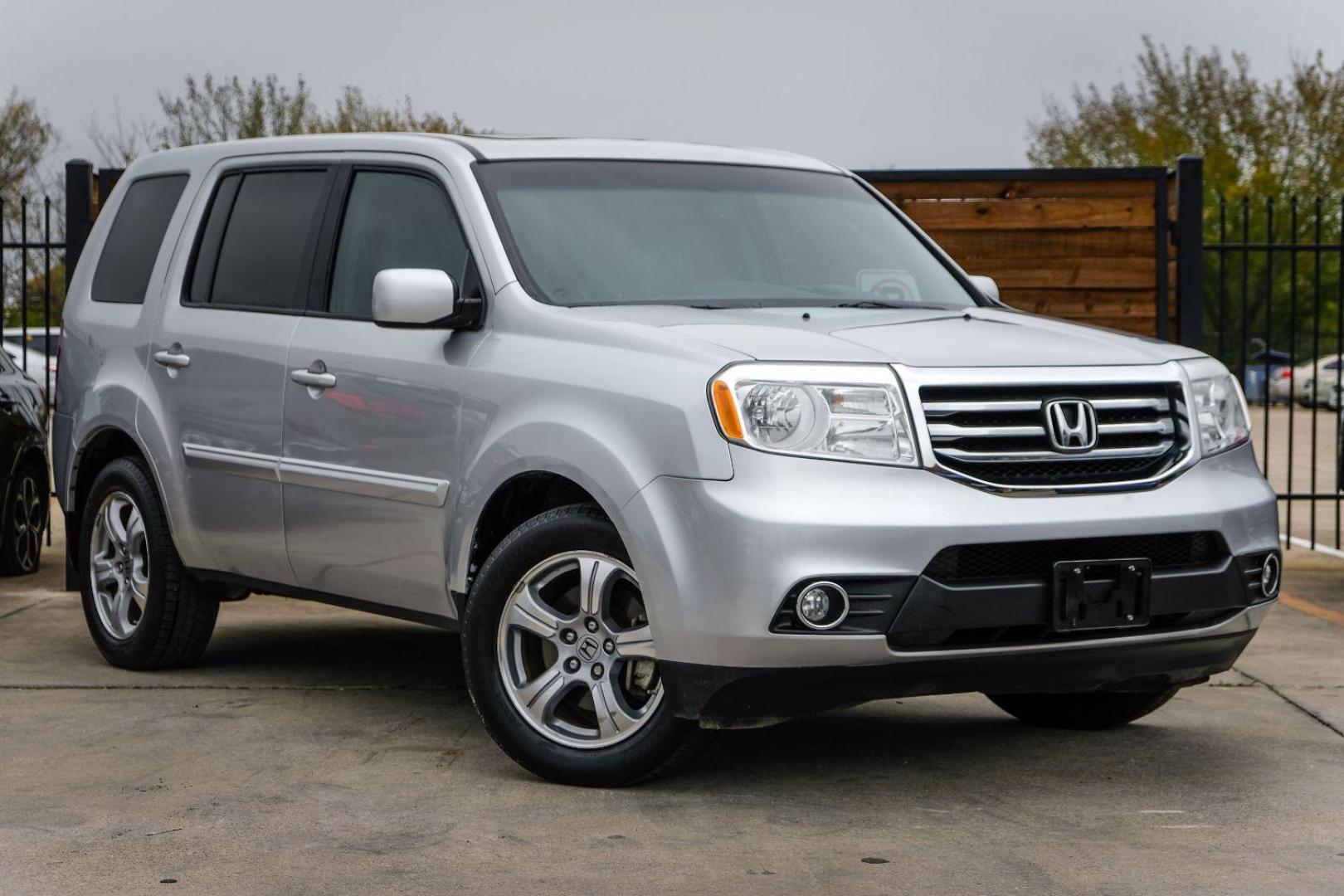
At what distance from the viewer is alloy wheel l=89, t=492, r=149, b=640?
7.02m

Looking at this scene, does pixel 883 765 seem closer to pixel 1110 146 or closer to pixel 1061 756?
pixel 1061 756

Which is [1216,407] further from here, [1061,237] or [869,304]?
[1061,237]

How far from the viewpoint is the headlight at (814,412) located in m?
4.68

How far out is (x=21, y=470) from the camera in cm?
998

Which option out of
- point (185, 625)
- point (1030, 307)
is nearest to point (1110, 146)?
point (1030, 307)

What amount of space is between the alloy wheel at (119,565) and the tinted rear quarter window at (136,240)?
780 mm

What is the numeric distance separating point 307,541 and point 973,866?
2606mm

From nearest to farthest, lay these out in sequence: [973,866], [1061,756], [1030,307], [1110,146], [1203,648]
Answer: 1. [973,866]
2. [1203,648]
3. [1061,756]
4. [1030,307]
5. [1110,146]

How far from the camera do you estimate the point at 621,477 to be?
4848mm

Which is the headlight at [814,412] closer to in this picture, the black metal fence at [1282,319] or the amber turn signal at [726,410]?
the amber turn signal at [726,410]

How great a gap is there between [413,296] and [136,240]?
7.84 ft

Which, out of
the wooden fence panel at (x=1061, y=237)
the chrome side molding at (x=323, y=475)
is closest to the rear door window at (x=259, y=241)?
the chrome side molding at (x=323, y=475)

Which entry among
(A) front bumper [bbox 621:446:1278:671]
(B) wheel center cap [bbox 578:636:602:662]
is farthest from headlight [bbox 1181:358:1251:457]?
(B) wheel center cap [bbox 578:636:602:662]

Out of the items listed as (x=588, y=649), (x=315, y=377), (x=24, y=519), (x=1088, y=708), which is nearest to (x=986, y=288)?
(x=1088, y=708)
